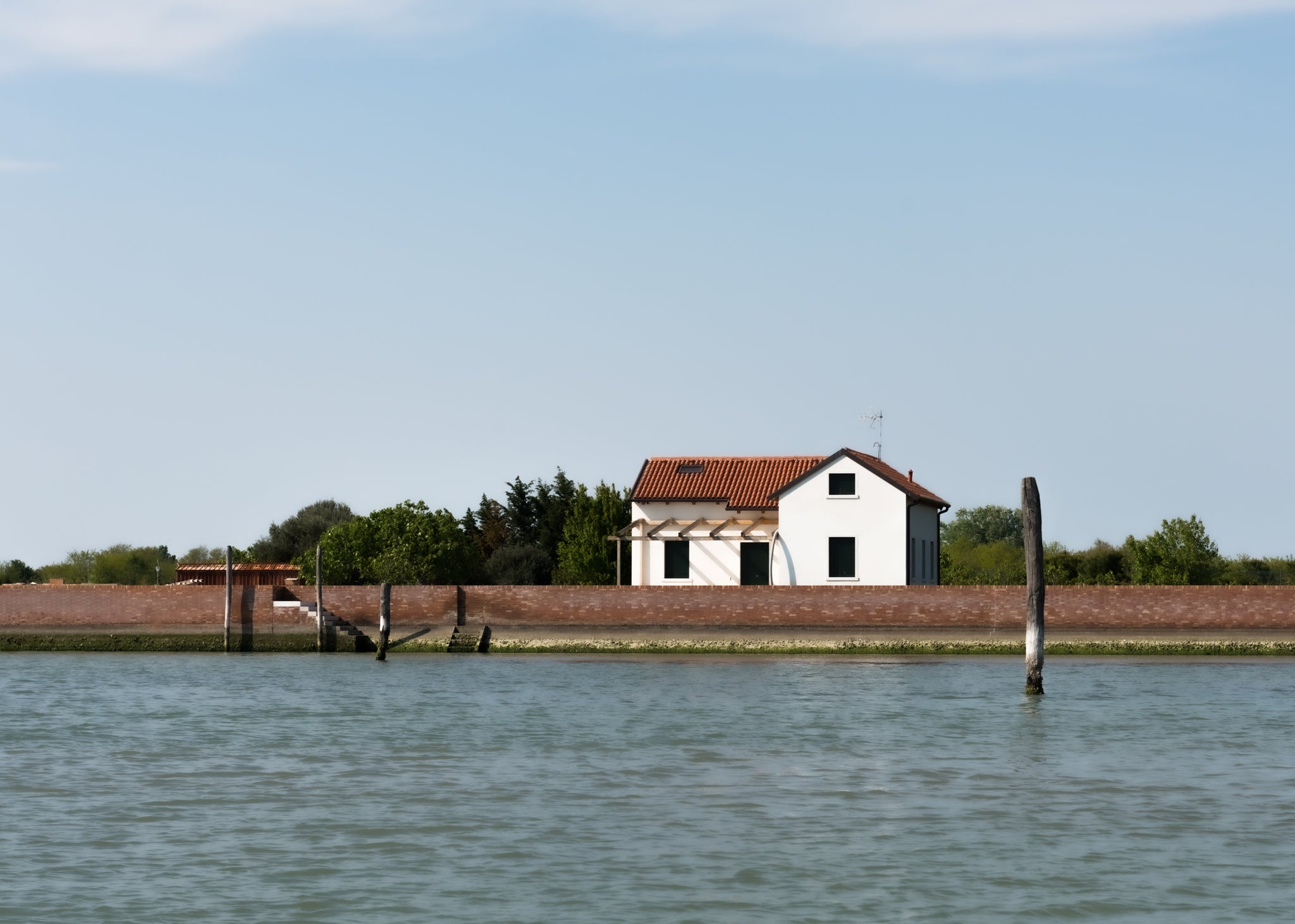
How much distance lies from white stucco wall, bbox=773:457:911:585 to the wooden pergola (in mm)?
1054

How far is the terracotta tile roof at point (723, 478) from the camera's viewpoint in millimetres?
46688

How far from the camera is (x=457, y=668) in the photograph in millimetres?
38031

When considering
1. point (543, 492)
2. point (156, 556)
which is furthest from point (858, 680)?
point (156, 556)

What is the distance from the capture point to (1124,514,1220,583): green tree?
5609cm

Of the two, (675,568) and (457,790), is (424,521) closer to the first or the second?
(675,568)

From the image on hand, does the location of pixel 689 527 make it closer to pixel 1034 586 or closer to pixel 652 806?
pixel 1034 586

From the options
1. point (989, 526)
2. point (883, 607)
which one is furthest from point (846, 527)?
point (989, 526)

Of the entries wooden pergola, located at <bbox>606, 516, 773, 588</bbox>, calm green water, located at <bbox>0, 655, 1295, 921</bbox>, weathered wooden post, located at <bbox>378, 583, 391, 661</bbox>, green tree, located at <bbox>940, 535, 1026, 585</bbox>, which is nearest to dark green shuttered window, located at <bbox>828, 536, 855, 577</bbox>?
wooden pergola, located at <bbox>606, 516, 773, 588</bbox>

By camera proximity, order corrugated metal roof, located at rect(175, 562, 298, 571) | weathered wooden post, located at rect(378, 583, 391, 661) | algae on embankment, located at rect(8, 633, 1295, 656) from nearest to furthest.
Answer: algae on embankment, located at rect(8, 633, 1295, 656)
weathered wooden post, located at rect(378, 583, 391, 661)
corrugated metal roof, located at rect(175, 562, 298, 571)

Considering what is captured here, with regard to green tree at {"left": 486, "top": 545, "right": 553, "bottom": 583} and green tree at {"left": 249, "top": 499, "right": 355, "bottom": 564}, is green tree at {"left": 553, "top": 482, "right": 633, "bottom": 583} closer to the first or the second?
green tree at {"left": 486, "top": 545, "right": 553, "bottom": 583}

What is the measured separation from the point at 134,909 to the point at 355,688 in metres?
21.3

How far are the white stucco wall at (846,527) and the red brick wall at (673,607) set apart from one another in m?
2.52

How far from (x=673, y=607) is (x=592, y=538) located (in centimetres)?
1351

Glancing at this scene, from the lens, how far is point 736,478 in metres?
47.9
